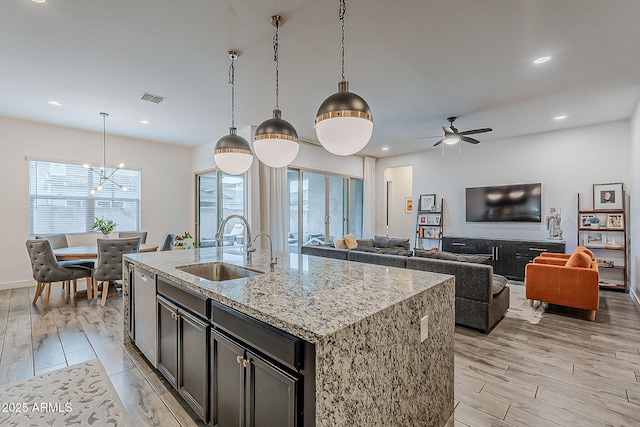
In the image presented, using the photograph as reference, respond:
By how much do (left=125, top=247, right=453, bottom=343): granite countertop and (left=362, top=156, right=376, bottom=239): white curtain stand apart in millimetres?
5839

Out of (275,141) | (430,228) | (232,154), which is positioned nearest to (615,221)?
(430,228)

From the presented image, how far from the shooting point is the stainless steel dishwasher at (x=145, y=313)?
2336 mm

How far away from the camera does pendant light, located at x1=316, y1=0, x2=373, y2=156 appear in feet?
5.68

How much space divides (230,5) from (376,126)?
142 inches

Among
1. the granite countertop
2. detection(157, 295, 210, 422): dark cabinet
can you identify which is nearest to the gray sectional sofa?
the granite countertop

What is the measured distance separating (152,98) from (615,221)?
25.2 feet

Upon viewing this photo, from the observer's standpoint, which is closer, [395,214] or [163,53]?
[163,53]

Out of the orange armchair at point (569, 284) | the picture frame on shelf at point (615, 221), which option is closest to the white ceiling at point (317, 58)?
the picture frame on shelf at point (615, 221)

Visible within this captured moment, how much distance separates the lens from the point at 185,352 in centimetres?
192

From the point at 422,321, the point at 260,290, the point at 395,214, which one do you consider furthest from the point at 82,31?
the point at 395,214

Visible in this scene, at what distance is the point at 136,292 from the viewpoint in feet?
8.70

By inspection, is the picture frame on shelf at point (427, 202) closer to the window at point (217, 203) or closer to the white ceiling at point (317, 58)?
the white ceiling at point (317, 58)

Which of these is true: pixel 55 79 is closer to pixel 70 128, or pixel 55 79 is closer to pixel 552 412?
pixel 70 128

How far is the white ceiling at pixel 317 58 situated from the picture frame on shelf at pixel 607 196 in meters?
1.18
